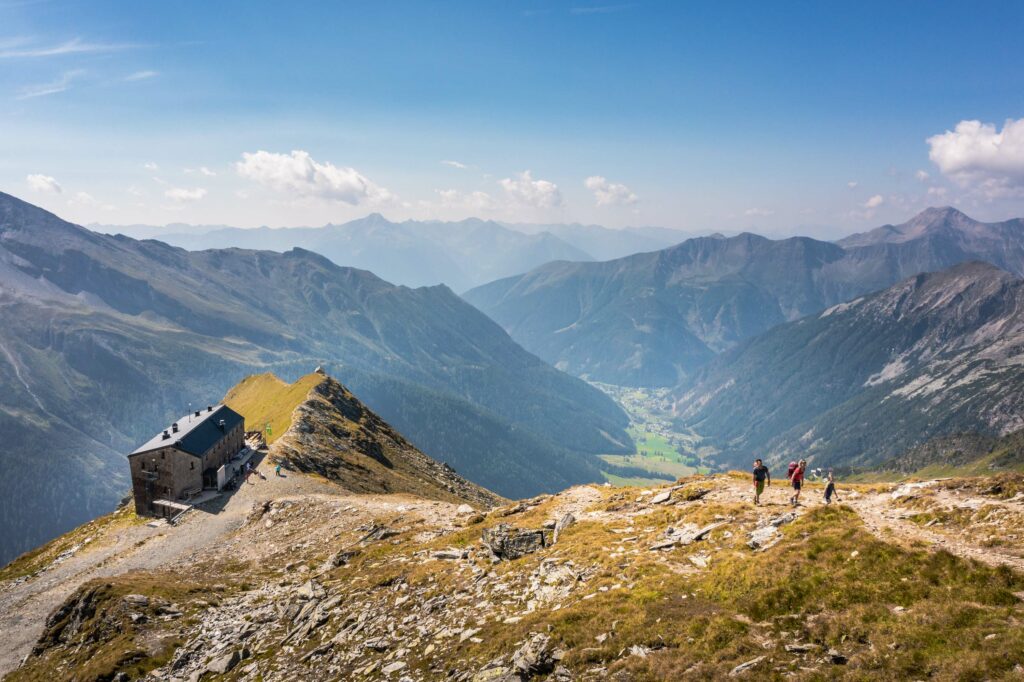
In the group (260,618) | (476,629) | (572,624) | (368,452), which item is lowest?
(368,452)

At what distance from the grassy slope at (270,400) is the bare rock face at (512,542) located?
8059cm

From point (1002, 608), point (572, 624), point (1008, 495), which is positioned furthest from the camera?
point (1008, 495)

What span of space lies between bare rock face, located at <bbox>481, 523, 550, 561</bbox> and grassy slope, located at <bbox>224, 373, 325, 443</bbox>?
264ft

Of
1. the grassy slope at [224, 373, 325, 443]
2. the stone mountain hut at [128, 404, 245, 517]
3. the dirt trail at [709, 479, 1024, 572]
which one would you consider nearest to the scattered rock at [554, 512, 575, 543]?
the dirt trail at [709, 479, 1024, 572]

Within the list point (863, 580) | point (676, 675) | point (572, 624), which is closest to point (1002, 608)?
point (863, 580)

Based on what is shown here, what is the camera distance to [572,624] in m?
26.0

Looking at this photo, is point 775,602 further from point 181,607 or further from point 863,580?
point 181,607

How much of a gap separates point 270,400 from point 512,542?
12646cm

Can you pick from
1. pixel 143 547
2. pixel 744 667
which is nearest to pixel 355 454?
pixel 143 547

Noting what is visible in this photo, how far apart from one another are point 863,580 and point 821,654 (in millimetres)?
4945

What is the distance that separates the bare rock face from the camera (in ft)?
124

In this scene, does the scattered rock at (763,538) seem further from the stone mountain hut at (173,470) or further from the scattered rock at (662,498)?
the stone mountain hut at (173,470)

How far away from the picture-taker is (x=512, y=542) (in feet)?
126

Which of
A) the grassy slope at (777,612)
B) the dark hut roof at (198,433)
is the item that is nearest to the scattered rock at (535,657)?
the grassy slope at (777,612)
